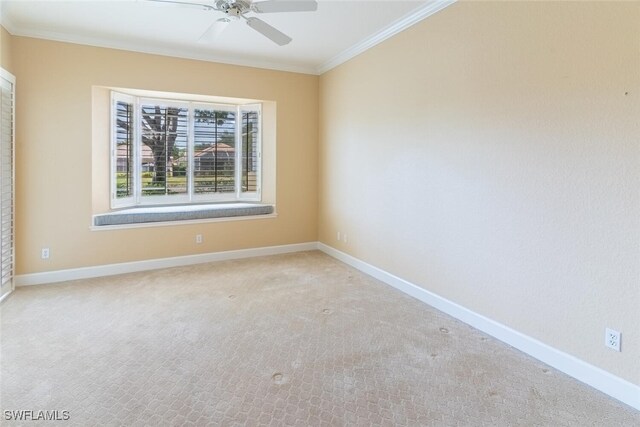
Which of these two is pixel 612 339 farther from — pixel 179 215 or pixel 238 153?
pixel 238 153

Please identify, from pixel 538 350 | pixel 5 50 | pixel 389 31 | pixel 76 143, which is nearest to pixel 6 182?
pixel 76 143

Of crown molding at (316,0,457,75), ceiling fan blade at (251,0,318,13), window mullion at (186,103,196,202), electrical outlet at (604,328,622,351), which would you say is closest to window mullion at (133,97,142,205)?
window mullion at (186,103,196,202)

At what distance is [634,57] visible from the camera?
2002mm

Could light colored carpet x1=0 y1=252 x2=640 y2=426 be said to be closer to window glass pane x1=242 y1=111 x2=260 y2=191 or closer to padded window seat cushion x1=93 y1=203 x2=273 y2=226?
padded window seat cushion x1=93 y1=203 x2=273 y2=226

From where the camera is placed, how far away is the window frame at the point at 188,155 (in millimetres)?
4633

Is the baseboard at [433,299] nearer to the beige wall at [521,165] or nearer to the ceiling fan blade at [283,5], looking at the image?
the beige wall at [521,165]

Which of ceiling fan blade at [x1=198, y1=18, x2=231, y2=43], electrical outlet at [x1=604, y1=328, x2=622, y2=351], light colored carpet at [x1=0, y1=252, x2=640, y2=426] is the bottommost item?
light colored carpet at [x1=0, y1=252, x2=640, y2=426]

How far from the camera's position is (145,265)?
15.0ft

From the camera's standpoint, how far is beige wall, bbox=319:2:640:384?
6.89 ft

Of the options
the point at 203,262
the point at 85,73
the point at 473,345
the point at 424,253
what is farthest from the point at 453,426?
the point at 85,73

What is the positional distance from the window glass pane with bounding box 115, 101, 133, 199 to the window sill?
0.33 m

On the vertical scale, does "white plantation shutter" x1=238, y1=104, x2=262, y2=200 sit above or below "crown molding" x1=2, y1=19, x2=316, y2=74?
below

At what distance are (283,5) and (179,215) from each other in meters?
3.09

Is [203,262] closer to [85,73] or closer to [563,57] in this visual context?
[85,73]
